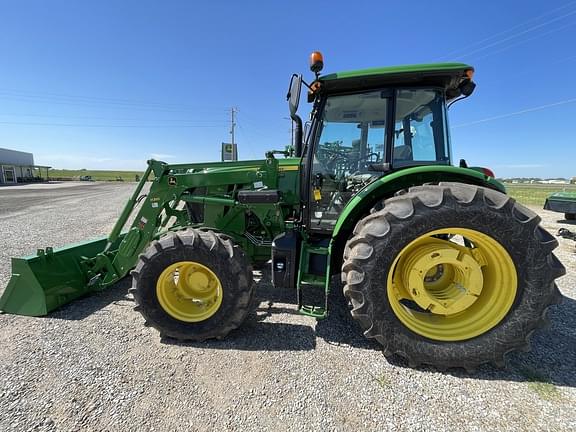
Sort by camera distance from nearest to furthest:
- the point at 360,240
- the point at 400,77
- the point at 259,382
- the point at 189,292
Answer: the point at 259,382
the point at 360,240
the point at 400,77
the point at 189,292

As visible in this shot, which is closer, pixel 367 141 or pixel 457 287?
pixel 457 287

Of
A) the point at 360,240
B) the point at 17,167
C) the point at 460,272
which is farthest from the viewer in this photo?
the point at 17,167

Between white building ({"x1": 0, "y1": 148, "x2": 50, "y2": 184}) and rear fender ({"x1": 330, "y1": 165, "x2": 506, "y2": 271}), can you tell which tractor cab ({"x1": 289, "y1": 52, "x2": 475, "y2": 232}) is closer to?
rear fender ({"x1": 330, "y1": 165, "x2": 506, "y2": 271})

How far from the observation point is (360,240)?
7.36ft

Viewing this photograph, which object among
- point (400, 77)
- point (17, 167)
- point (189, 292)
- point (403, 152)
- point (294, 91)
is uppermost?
point (17, 167)

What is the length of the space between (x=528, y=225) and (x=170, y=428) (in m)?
2.94

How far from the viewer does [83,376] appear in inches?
85.4

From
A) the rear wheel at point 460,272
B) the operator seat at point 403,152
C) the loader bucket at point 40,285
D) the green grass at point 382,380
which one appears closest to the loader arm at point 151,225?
the loader bucket at point 40,285

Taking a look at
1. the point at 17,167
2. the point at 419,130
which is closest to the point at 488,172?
the point at 419,130

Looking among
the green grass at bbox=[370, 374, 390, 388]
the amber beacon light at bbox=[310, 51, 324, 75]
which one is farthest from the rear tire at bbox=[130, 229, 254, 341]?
the amber beacon light at bbox=[310, 51, 324, 75]

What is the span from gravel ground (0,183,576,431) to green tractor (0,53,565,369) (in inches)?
8.8

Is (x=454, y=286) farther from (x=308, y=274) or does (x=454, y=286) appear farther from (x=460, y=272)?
(x=308, y=274)

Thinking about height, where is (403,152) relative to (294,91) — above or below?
below

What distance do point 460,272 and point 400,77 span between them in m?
1.86
